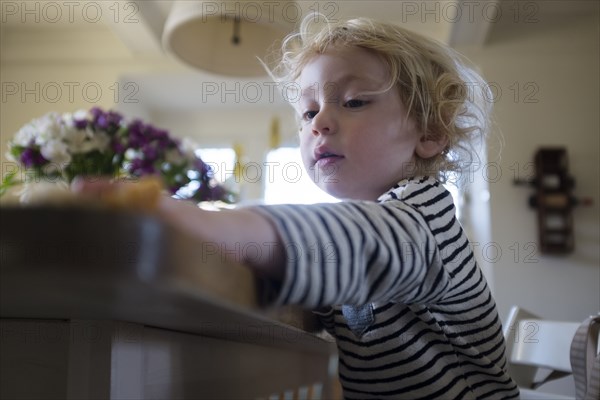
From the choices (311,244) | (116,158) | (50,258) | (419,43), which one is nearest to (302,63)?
(419,43)

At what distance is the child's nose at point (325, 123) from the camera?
0.72 meters

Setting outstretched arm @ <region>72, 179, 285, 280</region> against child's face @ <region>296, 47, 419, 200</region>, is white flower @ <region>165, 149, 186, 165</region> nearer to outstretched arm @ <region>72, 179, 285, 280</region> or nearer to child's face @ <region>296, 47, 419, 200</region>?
child's face @ <region>296, 47, 419, 200</region>

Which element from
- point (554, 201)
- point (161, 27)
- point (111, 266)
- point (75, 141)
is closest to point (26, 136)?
point (75, 141)

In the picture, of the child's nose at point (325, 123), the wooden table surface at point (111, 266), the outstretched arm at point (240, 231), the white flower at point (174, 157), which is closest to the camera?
the wooden table surface at point (111, 266)

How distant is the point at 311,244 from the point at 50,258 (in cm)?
16

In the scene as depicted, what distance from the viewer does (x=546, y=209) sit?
2.94m

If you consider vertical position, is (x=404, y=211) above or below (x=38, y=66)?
below

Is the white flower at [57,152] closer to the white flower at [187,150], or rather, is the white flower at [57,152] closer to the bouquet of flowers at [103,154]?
the bouquet of flowers at [103,154]

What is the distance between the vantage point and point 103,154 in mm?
1585

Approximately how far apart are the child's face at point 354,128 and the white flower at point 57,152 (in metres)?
0.96

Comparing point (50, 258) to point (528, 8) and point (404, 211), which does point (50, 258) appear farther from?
point (528, 8)

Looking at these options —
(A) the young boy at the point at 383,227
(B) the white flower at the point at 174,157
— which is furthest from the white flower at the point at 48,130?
(A) the young boy at the point at 383,227

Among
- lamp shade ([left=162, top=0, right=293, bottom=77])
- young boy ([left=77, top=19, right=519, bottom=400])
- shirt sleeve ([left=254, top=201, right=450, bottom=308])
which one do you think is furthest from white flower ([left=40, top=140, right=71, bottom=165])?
shirt sleeve ([left=254, top=201, right=450, bottom=308])

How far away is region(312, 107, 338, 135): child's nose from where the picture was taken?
2.35 ft
